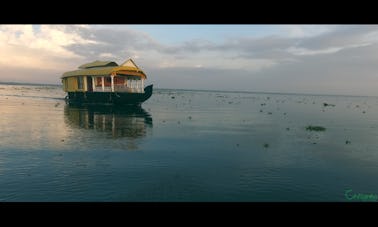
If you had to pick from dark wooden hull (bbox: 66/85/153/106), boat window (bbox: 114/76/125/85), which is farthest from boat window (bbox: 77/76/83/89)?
boat window (bbox: 114/76/125/85)

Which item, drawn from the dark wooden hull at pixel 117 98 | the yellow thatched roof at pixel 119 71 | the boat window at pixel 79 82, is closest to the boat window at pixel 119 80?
the yellow thatched roof at pixel 119 71

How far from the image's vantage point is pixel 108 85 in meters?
44.8

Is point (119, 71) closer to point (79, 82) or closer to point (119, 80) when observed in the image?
point (119, 80)

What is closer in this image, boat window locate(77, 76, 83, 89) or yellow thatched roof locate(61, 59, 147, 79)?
yellow thatched roof locate(61, 59, 147, 79)

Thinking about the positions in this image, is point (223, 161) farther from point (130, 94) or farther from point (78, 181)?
point (130, 94)

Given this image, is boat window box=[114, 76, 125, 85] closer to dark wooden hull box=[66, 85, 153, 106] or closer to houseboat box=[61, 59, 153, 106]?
houseboat box=[61, 59, 153, 106]

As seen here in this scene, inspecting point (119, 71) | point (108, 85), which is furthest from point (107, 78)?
point (119, 71)

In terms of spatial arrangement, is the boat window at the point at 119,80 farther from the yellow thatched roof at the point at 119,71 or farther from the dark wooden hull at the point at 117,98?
the dark wooden hull at the point at 117,98

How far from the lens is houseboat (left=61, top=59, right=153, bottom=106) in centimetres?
4094

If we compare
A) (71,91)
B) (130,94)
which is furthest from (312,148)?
(71,91)

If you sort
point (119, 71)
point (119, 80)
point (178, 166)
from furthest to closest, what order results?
point (119, 80), point (119, 71), point (178, 166)
